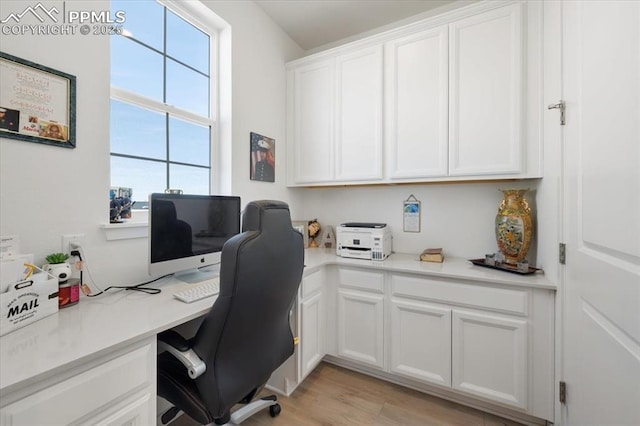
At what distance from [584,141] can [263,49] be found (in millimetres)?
2295

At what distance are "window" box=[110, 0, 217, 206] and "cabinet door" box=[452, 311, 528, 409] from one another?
2016 mm

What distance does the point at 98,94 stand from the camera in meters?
1.32

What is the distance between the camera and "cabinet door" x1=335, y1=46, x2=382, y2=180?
221 centimetres

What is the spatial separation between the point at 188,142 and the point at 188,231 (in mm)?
759

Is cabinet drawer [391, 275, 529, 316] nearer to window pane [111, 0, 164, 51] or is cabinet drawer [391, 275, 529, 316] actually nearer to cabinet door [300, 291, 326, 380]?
cabinet door [300, 291, 326, 380]

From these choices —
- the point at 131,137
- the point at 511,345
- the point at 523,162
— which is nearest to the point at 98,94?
the point at 131,137

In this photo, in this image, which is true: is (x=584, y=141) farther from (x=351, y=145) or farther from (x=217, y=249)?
(x=217, y=249)

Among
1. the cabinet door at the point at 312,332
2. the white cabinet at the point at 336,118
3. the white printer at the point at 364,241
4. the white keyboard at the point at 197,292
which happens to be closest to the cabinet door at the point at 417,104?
the white cabinet at the point at 336,118

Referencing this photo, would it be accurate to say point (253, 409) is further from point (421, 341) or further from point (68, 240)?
point (68, 240)

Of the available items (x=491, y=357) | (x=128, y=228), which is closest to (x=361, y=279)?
(x=491, y=357)

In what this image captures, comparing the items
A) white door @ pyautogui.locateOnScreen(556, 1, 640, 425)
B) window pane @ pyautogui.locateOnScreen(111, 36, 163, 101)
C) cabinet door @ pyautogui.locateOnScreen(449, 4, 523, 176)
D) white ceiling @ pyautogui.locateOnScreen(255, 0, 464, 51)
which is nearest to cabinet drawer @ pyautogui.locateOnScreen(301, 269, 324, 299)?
cabinet door @ pyautogui.locateOnScreen(449, 4, 523, 176)

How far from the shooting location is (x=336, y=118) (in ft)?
7.86

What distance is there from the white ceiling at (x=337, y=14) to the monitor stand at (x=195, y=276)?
2.18 metres

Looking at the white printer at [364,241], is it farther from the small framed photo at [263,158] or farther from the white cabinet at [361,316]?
the small framed photo at [263,158]
